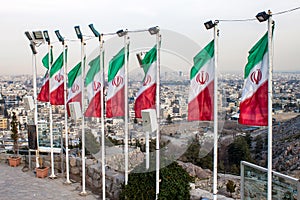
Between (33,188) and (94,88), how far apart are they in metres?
2.69

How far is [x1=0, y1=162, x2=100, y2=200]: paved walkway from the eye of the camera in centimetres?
695

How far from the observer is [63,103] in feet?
25.7

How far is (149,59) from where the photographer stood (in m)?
5.78

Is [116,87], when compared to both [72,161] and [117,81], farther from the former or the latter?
[72,161]

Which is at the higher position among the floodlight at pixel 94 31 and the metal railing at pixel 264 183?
the floodlight at pixel 94 31

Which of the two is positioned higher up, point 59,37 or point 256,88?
point 59,37

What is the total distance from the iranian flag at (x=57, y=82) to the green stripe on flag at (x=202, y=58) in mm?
3743

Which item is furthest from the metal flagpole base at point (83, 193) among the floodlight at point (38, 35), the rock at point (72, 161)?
the floodlight at point (38, 35)

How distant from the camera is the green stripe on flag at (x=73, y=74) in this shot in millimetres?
7270

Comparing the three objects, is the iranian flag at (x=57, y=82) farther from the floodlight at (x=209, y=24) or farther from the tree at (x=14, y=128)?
the floodlight at (x=209, y=24)

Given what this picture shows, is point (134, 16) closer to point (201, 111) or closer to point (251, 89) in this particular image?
point (201, 111)

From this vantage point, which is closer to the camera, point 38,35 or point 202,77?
point 202,77

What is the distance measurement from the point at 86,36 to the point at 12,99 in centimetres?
618

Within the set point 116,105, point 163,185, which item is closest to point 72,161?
point 116,105
